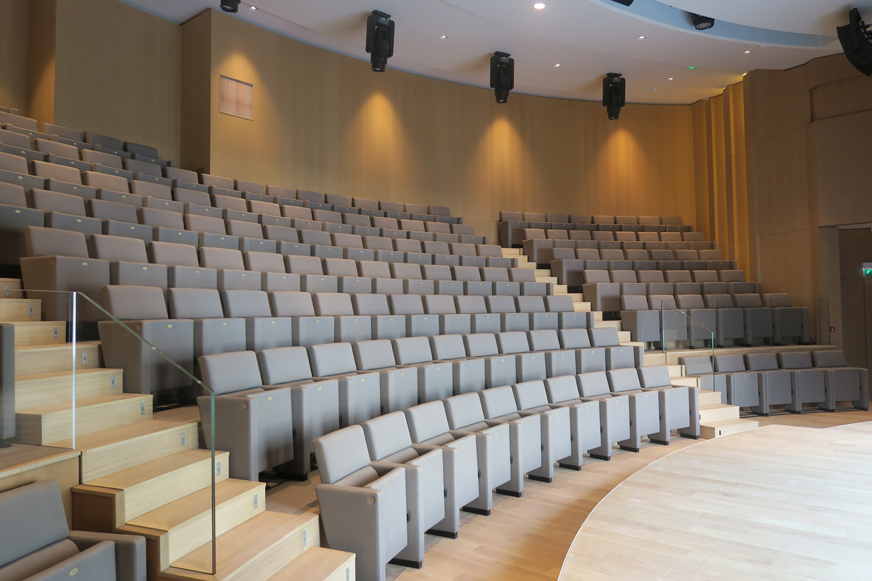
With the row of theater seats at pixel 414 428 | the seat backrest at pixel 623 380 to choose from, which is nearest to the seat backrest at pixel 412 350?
the row of theater seats at pixel 414 428

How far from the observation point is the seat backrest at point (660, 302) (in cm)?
266

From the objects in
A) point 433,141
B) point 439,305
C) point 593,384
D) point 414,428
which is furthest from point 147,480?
point 433,141

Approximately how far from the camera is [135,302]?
126 centimetres

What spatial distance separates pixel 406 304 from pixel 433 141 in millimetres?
1888

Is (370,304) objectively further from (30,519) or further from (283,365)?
(30,519)

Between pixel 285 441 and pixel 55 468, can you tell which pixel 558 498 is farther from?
pixel 55 468

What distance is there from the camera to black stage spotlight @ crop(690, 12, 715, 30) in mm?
2830

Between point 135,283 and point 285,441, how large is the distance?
0.56 m

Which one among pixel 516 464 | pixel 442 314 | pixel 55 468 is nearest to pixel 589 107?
pixel 442 314

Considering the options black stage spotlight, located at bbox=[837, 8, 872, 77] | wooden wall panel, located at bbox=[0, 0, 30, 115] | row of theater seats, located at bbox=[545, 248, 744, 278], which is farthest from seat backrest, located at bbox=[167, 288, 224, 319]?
black stage spotlight, located at bbox=[837, 8, 872, 77]

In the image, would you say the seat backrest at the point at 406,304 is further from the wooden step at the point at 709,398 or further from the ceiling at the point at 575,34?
the ceiling at the point at 575,34

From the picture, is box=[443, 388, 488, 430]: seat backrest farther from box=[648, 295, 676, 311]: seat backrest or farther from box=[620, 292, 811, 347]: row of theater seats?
box=[648, 295, 676, 311]: seat backrest

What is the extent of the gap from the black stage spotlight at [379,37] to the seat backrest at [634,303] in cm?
156

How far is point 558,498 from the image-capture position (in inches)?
58.3
